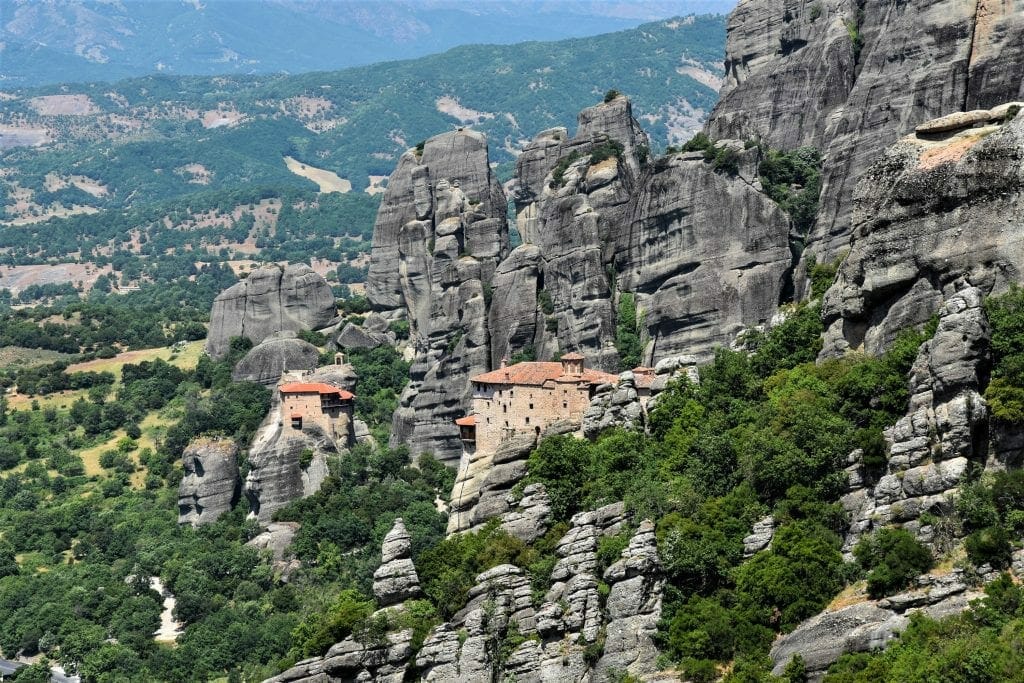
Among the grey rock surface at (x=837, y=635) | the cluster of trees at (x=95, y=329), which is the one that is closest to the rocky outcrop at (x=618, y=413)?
the grey rock surface at (x=837, y=635)

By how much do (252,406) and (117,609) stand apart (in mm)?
26463

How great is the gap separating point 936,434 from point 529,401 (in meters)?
30.5

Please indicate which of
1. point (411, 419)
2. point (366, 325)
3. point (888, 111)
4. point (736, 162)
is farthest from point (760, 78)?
point (366, 325)

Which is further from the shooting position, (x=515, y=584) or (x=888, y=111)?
(x=888, y=111)

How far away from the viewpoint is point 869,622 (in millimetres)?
44719

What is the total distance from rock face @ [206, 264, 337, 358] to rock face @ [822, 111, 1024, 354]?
72988 mm

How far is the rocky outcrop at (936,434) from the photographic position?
1849 inches

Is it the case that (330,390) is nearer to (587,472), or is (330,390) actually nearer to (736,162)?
(736,162)

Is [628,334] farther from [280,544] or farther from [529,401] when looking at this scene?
[280,544]

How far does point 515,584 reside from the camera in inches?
2181

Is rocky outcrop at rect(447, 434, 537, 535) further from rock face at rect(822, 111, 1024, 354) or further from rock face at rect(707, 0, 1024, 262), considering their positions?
rock face at rect(707, 0, 1024, 262)

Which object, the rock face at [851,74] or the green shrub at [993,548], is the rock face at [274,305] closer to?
the rock face at [851,74]

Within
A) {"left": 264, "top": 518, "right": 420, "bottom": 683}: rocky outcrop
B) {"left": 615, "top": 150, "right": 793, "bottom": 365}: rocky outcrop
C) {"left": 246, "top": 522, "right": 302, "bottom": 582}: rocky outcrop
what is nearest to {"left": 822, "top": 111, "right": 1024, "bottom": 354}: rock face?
{"left": 264, "top": 518, "right": 420, "bottom": 683}: rocky outcrop

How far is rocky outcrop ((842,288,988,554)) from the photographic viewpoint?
47.0 meters
